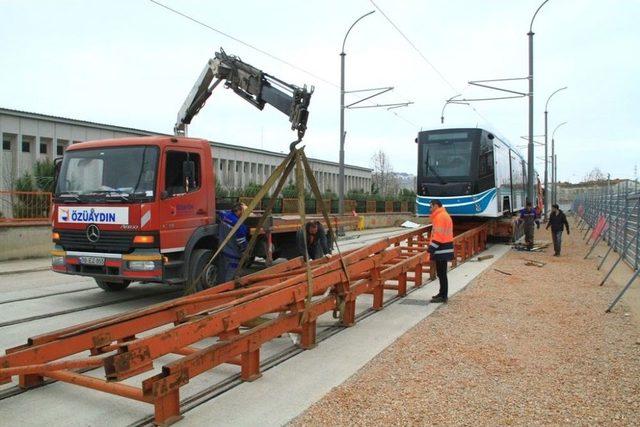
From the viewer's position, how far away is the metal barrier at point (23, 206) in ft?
52.4

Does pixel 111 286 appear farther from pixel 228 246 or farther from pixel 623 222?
pixel 623 222

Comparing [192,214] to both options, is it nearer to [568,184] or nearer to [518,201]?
[518,201]

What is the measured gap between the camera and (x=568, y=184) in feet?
336

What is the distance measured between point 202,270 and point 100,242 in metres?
1.58

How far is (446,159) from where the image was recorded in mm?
16859

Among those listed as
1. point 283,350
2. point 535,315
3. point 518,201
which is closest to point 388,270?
point 535,315

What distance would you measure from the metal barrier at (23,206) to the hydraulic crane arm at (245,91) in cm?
703

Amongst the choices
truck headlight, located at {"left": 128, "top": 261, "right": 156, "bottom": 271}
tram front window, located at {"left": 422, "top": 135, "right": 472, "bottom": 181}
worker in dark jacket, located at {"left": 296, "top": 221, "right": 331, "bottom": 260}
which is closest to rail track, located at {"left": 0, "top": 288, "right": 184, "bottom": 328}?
truck headlight, located at {"left": 128, "top": 261, "right": 156, "bottom": 271}

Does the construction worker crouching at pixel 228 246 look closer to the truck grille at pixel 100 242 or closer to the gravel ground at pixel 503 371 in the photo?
the truck grille at pixel 100 242

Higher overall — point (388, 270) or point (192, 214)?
point (192, 214)

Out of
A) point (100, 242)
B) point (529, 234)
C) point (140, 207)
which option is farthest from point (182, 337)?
point (529, 234)

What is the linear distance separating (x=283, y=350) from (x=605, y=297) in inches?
249

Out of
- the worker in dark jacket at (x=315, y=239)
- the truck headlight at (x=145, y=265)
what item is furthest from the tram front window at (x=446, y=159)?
the truck headlight at (x=145, y=265)

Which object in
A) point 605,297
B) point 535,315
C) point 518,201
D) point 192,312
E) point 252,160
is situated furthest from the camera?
point 252,160
